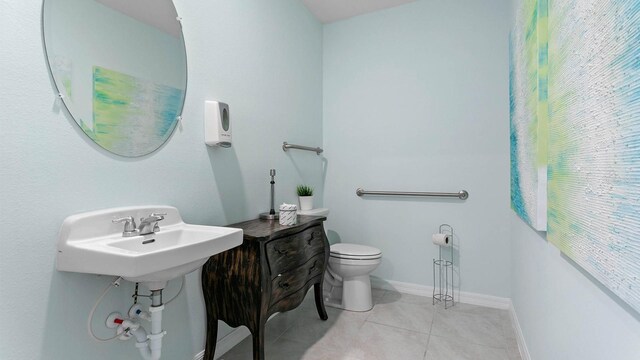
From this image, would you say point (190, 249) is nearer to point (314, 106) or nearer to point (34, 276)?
point (34, 276)

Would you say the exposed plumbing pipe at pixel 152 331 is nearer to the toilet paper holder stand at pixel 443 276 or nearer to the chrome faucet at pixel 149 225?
the chrome faucet at pixel 149 225

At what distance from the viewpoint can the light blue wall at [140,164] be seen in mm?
979

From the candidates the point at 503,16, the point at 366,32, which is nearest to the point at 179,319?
the point at 366,32

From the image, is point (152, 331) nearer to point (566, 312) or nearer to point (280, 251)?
point (280, 251)

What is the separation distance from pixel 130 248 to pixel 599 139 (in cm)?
150

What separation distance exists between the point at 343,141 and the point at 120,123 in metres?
2.03

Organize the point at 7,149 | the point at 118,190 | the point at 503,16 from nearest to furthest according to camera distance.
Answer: the point at 7,149
the point at 118,190
the point at 503,16

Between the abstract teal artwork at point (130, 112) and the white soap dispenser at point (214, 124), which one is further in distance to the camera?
the white soap dispenser at point (214, 124)

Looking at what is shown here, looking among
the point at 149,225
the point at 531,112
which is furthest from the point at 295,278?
the point at 531,112

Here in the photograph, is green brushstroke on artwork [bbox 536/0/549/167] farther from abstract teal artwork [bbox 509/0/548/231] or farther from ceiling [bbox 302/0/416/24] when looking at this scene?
ceiling [bbox 302/0/416/24]

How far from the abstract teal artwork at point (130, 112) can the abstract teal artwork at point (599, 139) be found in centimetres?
159

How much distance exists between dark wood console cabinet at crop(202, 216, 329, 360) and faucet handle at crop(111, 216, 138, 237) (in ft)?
1.59

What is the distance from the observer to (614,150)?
64 centimetres

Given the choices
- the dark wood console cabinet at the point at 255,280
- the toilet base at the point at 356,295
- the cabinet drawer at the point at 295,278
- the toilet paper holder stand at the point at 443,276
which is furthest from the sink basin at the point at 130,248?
the toilet paper holder stand at the point at 443,276
